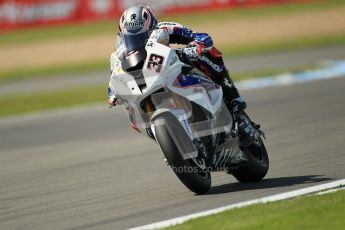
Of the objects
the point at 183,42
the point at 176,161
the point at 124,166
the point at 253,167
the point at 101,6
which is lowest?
the point at 101,6

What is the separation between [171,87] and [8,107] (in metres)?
12.6

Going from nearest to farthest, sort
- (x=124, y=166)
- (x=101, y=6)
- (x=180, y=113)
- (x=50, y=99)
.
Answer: (x=180, y=113), (x=124, y=166), (x=50, y=99), (x=101, y=6)

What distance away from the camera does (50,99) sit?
19.5 meters

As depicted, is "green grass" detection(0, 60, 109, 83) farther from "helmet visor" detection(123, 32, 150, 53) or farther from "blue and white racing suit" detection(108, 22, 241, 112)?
"helmet visor" detection(123, 32, 150, 53)

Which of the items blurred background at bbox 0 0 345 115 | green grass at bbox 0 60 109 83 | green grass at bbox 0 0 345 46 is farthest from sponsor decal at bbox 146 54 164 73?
green grass at bbox 0 0 345 46

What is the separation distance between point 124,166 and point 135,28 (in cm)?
274

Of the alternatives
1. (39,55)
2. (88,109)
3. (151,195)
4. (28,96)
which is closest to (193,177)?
(151,195)

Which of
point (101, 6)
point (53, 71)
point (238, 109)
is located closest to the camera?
point (238, 109)

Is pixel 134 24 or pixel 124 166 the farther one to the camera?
pixel 124 166

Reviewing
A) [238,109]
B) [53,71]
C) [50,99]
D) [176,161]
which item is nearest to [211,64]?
[238,109]

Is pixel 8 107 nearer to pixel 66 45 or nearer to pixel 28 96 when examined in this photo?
pixel 28 96

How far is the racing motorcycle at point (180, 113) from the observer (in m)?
→ 6.72

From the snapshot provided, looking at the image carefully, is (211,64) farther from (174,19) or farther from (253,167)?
(174,19)

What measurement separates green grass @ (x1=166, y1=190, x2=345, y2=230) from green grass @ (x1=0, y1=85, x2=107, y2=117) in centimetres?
1198
